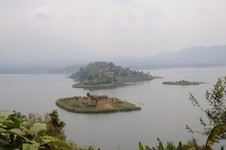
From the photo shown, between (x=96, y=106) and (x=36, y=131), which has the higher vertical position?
(x=36, y=131)

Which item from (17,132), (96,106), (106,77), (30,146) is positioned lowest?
(96,106)

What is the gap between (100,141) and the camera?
36.8 metres

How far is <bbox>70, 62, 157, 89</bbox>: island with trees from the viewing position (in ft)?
384

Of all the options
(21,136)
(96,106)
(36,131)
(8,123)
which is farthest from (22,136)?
(96,106)

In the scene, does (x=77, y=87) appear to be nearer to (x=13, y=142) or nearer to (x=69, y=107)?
(x=69, y=107)

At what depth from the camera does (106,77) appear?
419ft

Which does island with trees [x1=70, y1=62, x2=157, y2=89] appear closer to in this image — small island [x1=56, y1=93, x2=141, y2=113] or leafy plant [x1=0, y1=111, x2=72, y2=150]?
small island [x1=56, y1=93, x2=141, y2=113]

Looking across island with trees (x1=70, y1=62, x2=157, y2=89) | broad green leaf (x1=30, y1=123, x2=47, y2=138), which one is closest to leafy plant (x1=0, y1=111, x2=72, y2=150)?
broad green leaf (x1=30, y1=123, x2=47, y2=138)

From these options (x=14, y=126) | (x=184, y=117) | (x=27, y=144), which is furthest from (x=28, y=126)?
(x=184, y=117)

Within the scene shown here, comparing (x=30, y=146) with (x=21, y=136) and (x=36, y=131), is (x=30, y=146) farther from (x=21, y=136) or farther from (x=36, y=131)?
(x=36, y=131)

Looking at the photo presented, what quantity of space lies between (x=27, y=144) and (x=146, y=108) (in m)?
60.1

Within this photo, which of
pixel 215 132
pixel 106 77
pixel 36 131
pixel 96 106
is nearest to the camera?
pixel 215 132

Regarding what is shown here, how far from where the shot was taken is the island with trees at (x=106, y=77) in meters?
117

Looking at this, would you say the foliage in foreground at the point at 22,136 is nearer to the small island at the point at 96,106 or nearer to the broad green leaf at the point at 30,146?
the broad green leaf at the point at 30,146
